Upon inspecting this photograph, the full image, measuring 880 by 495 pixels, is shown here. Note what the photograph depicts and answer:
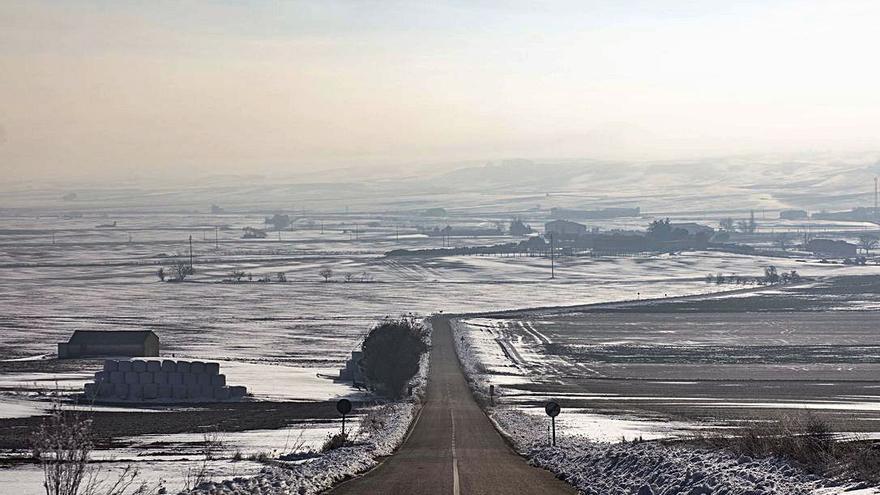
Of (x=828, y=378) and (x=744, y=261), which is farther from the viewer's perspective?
(x=744, y=261)

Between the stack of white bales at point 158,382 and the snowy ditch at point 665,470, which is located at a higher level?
the snowy ditch at point 665,470

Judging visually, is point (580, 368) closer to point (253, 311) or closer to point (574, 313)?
point (574, 313)

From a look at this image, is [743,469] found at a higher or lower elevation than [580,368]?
higher

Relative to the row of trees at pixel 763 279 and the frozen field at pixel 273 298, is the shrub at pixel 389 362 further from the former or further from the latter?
the row of trees at pixel 763 279

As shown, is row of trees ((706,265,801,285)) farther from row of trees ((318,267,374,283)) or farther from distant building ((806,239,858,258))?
distant building ((806,239,858,258))

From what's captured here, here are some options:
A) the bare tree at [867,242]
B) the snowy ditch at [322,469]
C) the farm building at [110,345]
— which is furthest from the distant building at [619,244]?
the snowy ditch at [322,469]

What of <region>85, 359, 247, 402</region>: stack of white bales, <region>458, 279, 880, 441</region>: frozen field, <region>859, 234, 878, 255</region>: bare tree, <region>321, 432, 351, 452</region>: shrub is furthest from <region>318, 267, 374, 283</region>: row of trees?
<region>321, 432, 351, 452</region>: shrub

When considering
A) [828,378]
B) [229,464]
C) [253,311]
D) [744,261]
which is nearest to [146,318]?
[253,311]

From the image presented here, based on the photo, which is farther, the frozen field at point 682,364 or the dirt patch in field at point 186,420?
the frozen field at point 682,364
